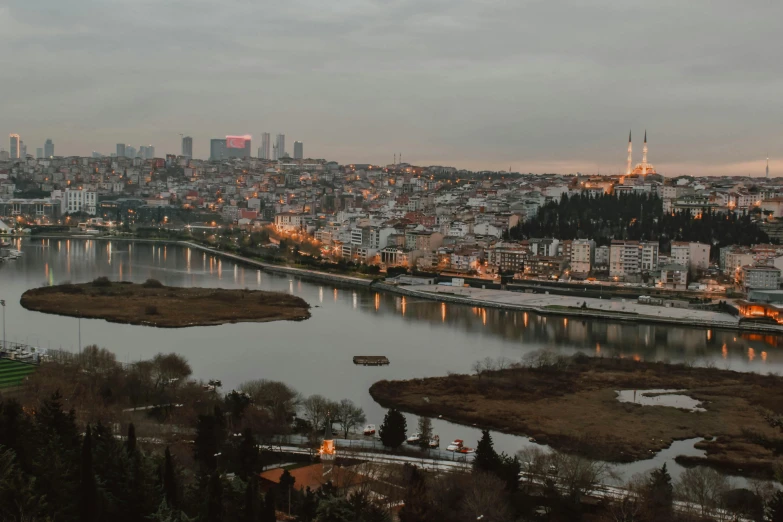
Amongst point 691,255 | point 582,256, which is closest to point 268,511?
point 582,256

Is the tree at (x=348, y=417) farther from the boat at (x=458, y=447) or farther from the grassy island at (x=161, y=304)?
the grassy island at (x=161, y=304)

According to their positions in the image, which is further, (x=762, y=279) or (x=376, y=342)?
(x=762, y=279)

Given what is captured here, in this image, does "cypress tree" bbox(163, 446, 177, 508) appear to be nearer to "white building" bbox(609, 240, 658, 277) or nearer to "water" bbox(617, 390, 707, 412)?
"water" bbox(617, 390, 707, 412)

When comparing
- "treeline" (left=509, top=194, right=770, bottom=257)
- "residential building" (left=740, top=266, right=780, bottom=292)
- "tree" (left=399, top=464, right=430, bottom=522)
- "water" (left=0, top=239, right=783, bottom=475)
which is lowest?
"water" (left=0, top=239, right=783, bottom=475)

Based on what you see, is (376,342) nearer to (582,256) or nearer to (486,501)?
(486,501)

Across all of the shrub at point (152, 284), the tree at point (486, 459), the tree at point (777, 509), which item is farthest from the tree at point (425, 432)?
the shrub at point (152, 284)

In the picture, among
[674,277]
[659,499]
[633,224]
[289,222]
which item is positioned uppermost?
[633,224]

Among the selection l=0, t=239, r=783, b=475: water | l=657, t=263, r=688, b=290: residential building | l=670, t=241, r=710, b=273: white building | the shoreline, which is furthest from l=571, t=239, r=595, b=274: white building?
l=0, t=239, r=783, b=475: water

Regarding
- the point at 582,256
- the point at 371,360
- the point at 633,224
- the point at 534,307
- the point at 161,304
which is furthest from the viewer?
the point at 633,224
